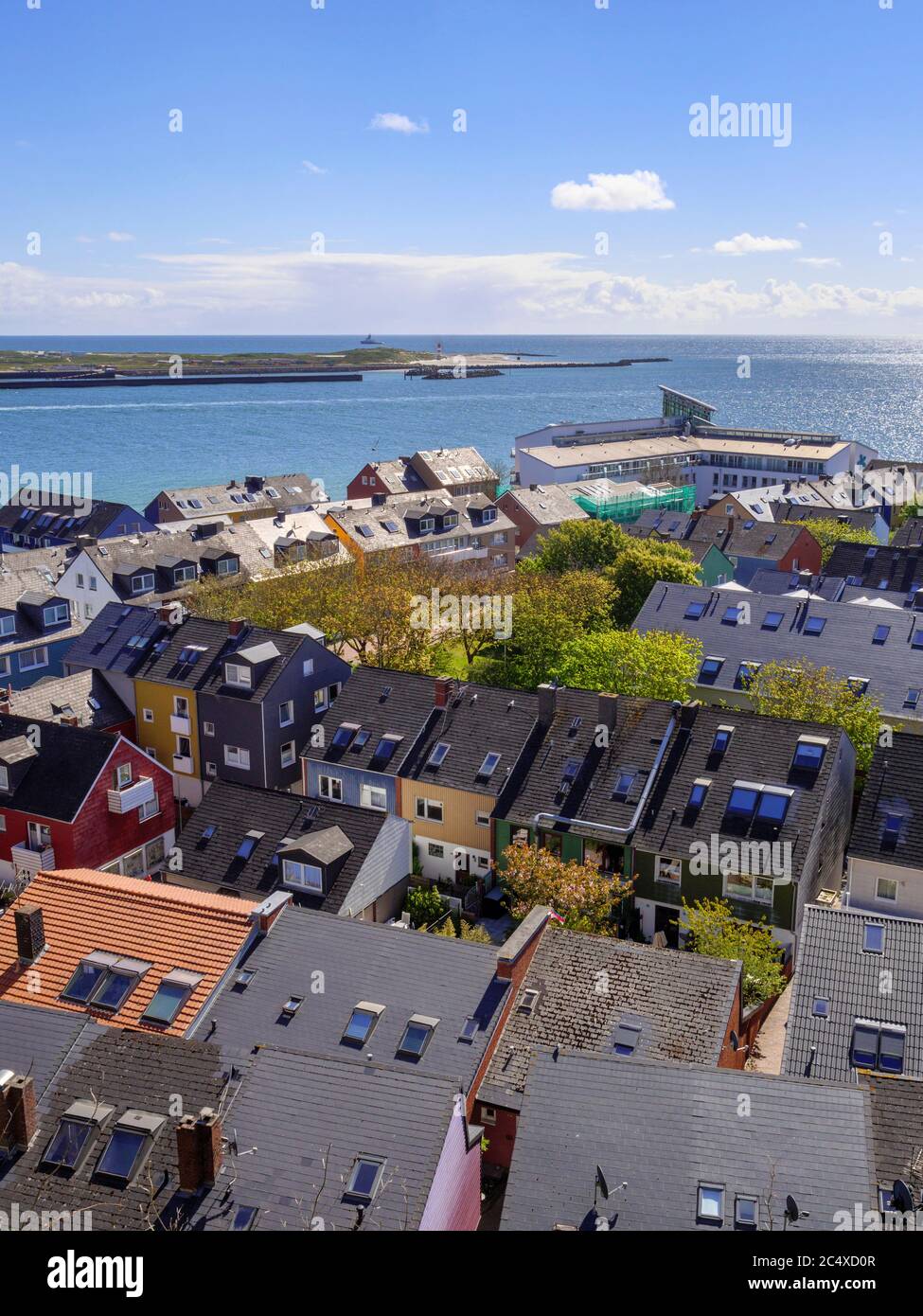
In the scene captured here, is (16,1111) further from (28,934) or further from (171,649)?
(171,649)

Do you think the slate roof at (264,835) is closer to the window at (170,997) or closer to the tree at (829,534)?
the window at (170,997)

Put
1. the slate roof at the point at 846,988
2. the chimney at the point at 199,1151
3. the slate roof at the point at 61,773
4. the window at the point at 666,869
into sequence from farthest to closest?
the slate roof at the point at 61,773, the window at the point at 666,869, the slate roof at the point at 846,988, the chimney at the point at 199,1151

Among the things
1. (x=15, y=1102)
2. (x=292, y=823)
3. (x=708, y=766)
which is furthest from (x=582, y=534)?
(x=15, y=1102)

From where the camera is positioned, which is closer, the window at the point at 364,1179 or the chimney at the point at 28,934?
the window at the point at 364,1179

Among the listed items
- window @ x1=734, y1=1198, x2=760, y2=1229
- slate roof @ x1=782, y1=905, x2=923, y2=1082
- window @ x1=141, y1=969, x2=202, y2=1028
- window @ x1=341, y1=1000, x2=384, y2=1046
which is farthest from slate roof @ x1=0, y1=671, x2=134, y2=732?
window @ x1=734, y1=1198, x2=760, y2=1229

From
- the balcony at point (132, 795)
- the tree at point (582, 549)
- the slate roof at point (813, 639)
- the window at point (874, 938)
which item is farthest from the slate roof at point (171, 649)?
the window at point (874, 938)

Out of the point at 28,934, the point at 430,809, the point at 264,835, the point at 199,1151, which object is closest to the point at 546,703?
the point at 430,809

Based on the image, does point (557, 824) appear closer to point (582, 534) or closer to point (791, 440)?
point (582, 534)
